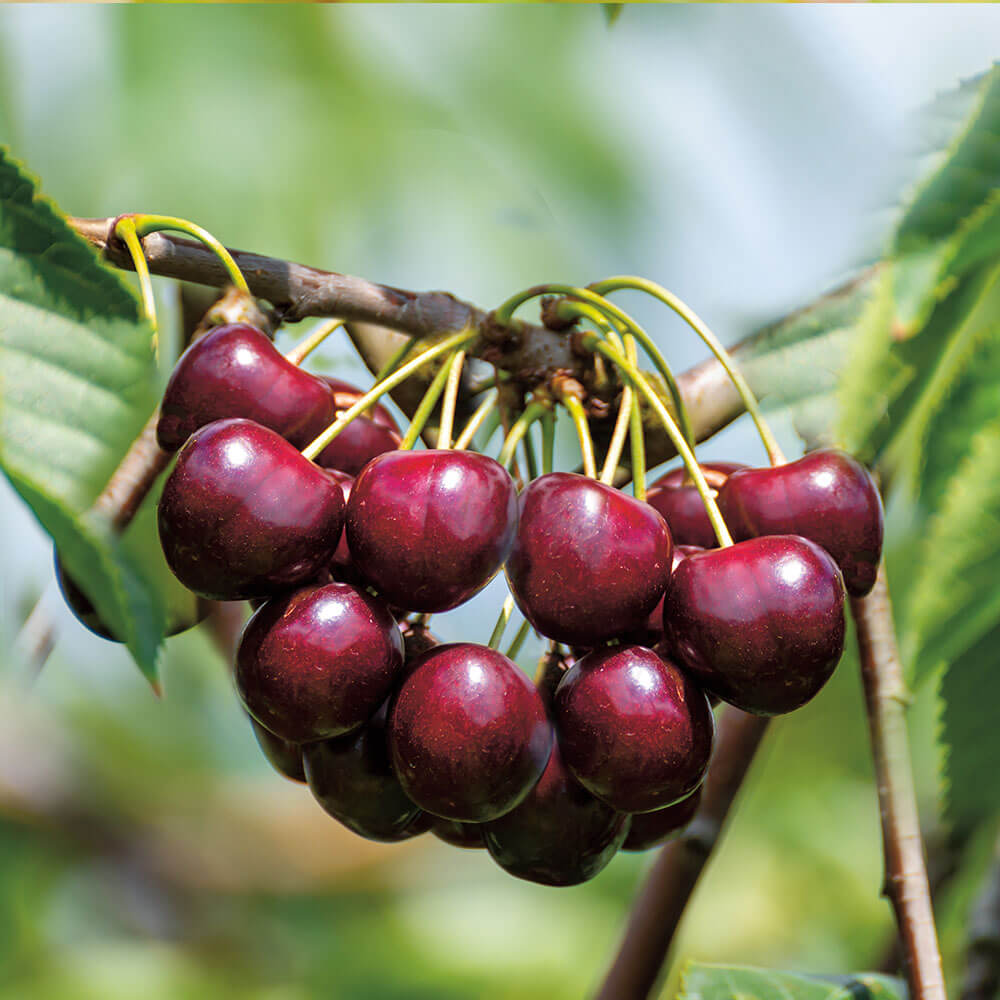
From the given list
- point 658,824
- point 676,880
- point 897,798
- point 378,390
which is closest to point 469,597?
point 378,390

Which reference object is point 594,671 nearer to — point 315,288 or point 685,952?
point 315,288

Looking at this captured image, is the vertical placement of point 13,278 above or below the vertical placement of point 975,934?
above

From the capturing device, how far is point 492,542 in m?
0.83

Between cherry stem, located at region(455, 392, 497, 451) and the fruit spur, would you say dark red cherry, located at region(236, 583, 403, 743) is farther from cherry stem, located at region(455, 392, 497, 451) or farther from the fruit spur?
cherry stem, located at region(455, 392, 497, 451)

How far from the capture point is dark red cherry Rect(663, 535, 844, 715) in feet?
2.61

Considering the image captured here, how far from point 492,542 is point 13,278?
37cm

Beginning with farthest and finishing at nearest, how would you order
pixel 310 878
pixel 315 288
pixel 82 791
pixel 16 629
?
pixel 310 878
pixel 82 791
pixel 16 629
pixel 315 288

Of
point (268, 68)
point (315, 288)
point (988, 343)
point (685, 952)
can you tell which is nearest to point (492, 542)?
point (315, 288)

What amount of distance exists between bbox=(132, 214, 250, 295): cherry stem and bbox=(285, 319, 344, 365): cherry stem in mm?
104

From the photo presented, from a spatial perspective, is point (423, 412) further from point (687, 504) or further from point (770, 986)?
point (770, 986)

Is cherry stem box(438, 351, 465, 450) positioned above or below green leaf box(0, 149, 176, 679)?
below

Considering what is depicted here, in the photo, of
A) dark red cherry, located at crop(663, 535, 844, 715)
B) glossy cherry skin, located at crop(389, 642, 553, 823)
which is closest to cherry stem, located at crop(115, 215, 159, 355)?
glossy cherry skin, located at crop(389, 642, 553, 823)

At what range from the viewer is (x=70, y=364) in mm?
694

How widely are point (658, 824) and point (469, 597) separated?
1.02ft
